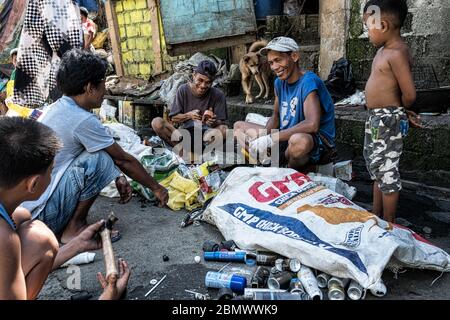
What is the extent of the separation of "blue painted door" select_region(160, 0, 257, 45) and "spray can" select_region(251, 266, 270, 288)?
493 centimetres

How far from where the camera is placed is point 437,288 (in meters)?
2.31

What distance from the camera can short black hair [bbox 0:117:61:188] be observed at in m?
1.67

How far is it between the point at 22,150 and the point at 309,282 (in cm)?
157

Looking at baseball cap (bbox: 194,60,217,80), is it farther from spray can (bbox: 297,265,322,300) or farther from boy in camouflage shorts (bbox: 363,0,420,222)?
spray can (bbox: 297,265,322,300)

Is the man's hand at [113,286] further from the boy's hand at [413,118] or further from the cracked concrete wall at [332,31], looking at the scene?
the cracked concrete wall at [332,31]

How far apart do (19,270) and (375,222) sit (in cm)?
195

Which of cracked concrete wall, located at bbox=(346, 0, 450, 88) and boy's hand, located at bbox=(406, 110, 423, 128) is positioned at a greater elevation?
cracked concrete wall, located at bbox=(346, 0, 450, 88)

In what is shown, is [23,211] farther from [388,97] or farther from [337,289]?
[388,97]

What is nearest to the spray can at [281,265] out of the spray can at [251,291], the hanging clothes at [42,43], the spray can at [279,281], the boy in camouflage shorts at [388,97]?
the spray can at [279,281]

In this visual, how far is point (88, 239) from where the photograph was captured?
2.21 meters

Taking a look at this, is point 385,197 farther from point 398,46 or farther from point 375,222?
point 398,46

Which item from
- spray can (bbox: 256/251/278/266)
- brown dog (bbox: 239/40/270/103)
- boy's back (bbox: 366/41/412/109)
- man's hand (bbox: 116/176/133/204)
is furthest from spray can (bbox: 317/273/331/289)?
brown dog (bbox: 239/40/270/103)

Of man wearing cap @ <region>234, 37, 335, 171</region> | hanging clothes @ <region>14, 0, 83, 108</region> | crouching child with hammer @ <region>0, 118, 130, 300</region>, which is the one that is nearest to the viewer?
Answer: crouching child with hammer @ <region>0, 118, 130, 300</region>

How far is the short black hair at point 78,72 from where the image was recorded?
290cm
